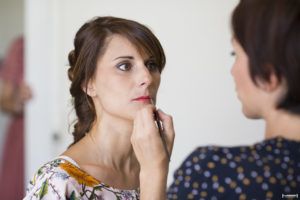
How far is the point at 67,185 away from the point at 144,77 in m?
0.38

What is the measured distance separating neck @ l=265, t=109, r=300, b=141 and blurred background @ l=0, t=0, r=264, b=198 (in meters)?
1.22

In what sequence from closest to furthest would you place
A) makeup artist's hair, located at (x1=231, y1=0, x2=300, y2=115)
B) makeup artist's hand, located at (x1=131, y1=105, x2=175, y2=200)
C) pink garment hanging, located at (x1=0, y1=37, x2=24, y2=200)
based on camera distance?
1. makeup artist's hair, located at (x1=231, y1=0, x2=300, y2=115)
2. makeup artist's hand, located at (x1=131, y1=105, x2=175, y2=200)
3. pink garment hanging, located at (x1=0, y1=37, x2=24, y2=200)

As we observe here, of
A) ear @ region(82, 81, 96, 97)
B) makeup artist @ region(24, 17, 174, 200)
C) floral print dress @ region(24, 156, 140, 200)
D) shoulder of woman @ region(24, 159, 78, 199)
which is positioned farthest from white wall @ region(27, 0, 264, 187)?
shoulder of woman @ region(24, 159, 78, 199)

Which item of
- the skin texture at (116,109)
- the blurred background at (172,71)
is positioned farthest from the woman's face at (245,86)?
the blurred background at (172,71)

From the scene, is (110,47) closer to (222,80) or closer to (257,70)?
(257,70)

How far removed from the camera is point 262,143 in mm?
661

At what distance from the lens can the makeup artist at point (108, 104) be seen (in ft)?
3.37

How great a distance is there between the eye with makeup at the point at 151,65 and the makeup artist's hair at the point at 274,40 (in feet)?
1.85

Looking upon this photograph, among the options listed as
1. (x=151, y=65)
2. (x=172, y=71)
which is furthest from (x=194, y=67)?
→ (x=151, y=65)

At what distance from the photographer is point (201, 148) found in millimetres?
662

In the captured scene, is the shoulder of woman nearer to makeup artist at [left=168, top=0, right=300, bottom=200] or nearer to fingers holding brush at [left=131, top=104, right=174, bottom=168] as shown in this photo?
fingers holding brush at [left=131, top=104, right=174, bottom=168]

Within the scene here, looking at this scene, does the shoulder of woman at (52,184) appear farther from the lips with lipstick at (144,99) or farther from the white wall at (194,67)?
the white wall at (194,67)

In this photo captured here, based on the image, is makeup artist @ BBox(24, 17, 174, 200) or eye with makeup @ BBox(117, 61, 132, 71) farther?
eye with makeup @ BBox(117, 61, 132, 71)

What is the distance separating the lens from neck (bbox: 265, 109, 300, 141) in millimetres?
653
